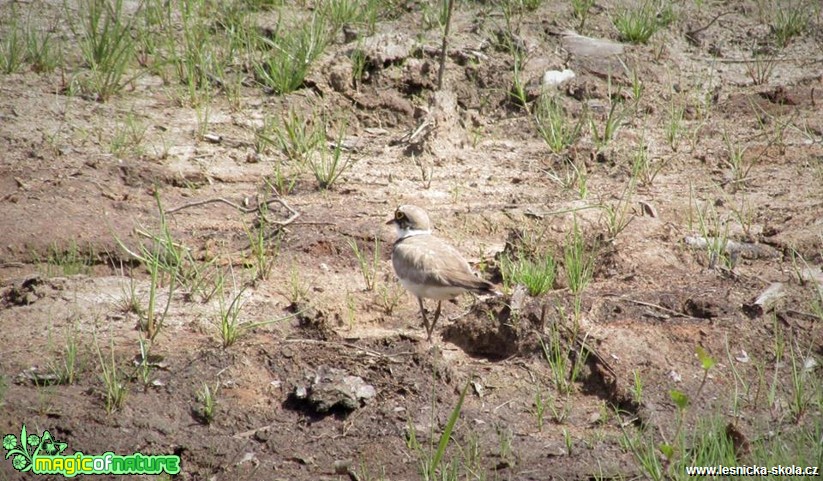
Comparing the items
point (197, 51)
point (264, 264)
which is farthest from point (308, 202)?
point (197, 51)

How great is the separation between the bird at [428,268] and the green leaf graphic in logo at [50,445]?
6.01 feet

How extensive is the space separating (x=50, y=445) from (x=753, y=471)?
267 cm

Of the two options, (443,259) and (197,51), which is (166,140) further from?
(443,259)

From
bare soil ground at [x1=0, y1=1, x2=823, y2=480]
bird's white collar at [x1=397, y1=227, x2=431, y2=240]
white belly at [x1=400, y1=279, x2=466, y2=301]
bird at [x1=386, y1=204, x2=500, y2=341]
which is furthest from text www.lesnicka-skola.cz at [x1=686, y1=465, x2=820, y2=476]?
bird's white collar at [x1=397, y1=227, x2=431, y2=240]

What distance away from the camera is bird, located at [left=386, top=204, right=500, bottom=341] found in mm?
4895

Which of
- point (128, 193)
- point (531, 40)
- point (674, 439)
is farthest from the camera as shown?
point (531, 40)

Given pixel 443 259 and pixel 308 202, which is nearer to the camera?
pixel 443 259

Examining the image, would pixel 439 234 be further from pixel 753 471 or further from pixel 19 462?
pixel 19 462

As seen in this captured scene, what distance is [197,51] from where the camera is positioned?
736 cm

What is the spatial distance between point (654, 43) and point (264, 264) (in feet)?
14.3

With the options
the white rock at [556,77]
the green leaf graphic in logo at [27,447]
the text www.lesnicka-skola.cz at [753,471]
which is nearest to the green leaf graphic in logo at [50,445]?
the green leaf graphic in logo at [27,447]

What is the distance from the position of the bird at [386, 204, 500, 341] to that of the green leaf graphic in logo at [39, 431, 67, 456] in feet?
6.01

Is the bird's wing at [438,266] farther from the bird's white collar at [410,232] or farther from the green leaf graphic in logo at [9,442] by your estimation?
the green leaf graphic in logo at [9,442]

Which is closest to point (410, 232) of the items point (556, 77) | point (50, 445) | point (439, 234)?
point (439, 234)
